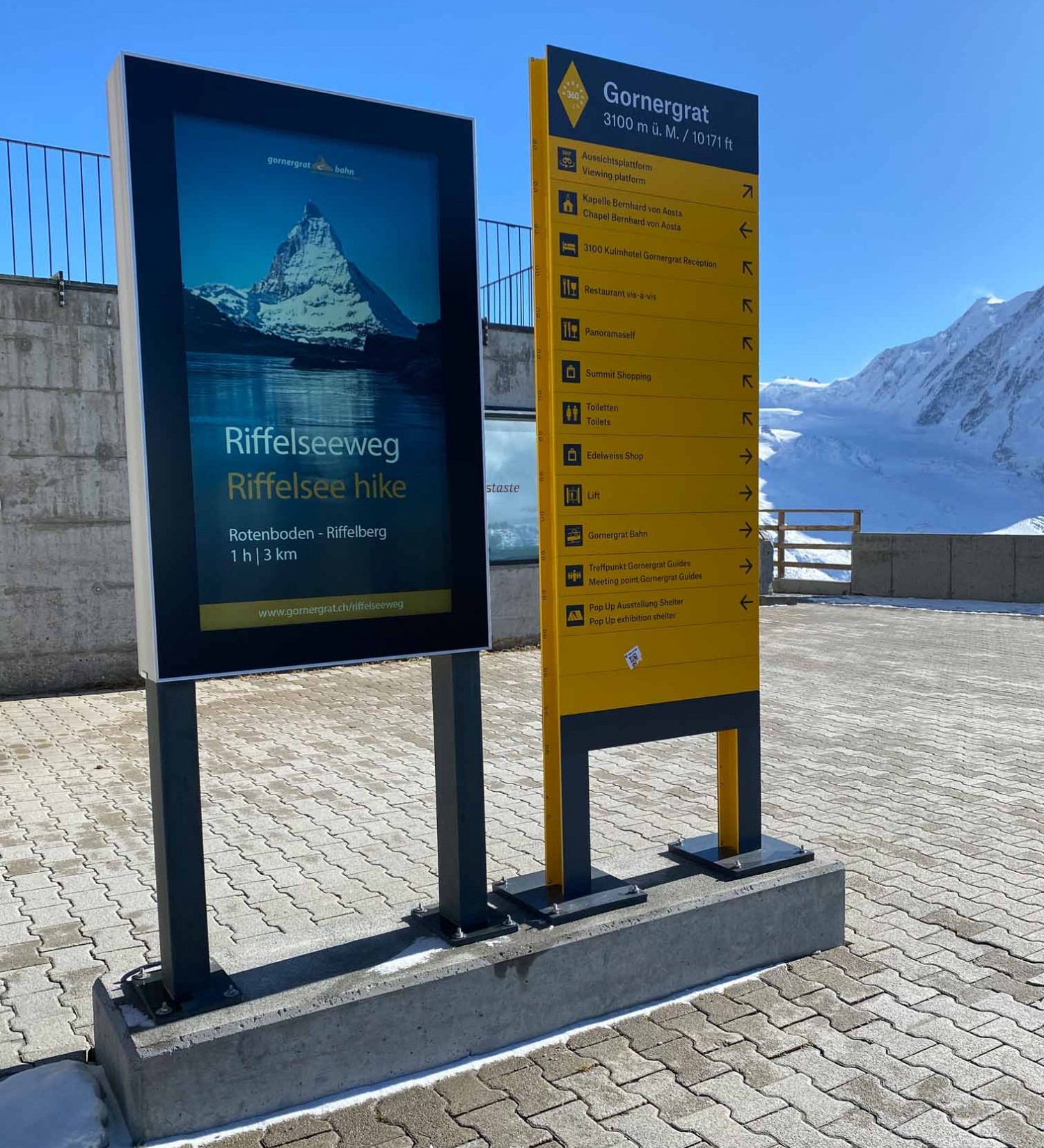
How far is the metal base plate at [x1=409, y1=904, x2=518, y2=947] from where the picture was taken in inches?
125

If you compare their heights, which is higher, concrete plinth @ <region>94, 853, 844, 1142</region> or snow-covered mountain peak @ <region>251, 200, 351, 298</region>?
snow-covered mountain peak @ <region>251, 200, 351, 298</region>

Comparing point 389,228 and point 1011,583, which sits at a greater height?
point 389,228

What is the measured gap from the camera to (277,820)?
5.54 m

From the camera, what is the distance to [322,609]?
301 centimetres

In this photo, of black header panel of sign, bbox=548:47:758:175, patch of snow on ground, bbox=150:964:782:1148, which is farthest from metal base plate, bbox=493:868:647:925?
black header panel of sign, bbox=548:47:758:175

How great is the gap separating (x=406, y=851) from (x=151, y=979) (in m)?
2.10

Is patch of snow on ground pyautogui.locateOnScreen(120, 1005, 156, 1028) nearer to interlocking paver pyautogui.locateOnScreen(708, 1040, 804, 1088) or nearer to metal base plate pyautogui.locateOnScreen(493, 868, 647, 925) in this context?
metal base plate pyautogui.locateOnScreen(493, 868, 647, 925)

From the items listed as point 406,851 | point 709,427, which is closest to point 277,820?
point 406,851

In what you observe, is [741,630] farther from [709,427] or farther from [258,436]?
[258,436]

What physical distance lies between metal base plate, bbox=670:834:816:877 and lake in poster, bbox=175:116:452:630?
1482 millimetres

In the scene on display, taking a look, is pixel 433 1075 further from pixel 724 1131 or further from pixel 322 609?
pixel 322 609

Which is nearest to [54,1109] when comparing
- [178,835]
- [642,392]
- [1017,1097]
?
[178,835]

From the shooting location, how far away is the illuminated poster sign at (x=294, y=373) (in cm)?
275

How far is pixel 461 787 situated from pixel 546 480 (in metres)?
1.06
